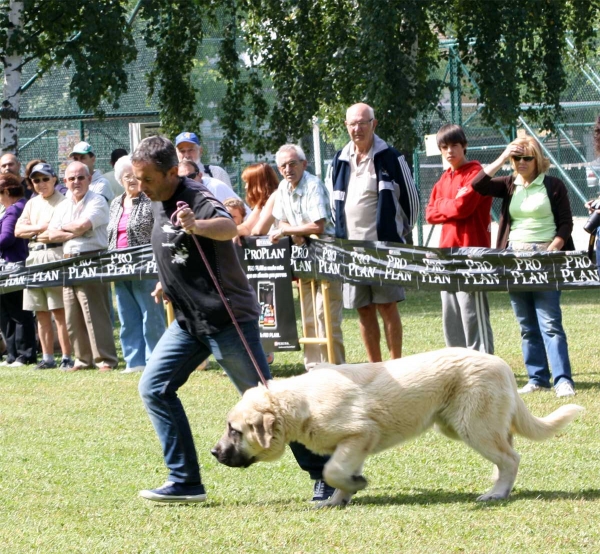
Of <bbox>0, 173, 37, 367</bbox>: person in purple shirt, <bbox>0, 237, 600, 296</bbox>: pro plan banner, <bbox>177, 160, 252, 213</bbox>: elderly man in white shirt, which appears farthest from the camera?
<bbox>0, 173, 37, 367</bbox>: person in purple shirt

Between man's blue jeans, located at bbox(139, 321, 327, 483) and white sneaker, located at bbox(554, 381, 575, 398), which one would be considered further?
white sneaker, located at bbox(554, 381, 575, 398)

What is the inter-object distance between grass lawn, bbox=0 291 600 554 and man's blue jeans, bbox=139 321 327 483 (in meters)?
0.25

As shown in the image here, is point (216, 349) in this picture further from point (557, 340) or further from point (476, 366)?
point (557, 340)

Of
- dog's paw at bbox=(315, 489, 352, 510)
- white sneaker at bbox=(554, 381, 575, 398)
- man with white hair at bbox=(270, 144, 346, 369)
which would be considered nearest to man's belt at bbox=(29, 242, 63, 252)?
man with white hair at bbox=(270, 144, 346, 369)

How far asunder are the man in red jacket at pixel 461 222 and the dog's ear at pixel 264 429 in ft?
13.1

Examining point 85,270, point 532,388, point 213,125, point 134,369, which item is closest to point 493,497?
point 532,388

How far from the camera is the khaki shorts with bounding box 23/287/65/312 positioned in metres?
11.2

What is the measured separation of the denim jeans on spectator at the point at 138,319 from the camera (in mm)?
10492

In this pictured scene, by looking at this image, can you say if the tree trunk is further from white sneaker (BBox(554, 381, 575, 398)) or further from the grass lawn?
white sneaker (BBox(554, 381, 575, 398))

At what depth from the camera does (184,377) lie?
18.5 feet

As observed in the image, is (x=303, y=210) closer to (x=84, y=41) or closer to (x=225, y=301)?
(x=225, y=301)

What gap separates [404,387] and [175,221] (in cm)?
146

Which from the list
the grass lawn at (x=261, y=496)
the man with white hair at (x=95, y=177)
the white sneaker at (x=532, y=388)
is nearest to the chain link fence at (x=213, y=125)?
the man with white hair at (x=95, y=177)

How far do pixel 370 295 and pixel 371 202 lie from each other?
2.72 ft
